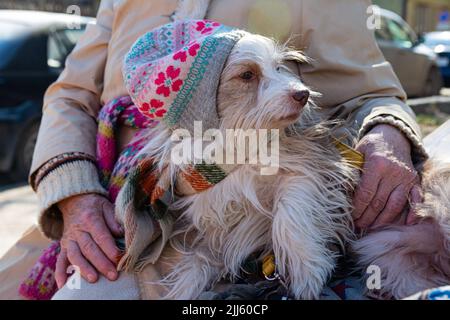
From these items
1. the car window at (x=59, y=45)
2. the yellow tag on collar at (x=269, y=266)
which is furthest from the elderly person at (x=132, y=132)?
the car window at (x=59, y=45)

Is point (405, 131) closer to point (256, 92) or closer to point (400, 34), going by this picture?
point (256, 92)

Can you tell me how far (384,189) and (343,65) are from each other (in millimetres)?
518

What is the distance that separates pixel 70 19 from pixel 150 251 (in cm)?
508

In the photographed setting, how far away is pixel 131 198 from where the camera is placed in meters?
1.72

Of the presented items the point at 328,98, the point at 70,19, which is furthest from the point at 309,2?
the point at 70,19

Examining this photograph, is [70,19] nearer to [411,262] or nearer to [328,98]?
[328,98]

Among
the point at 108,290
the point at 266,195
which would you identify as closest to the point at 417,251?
the point at 266,195

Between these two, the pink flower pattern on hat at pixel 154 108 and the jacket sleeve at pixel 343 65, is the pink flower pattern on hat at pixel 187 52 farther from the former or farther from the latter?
the jacket sleeve at pixel 343 65

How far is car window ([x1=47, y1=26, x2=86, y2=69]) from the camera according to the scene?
245 inches

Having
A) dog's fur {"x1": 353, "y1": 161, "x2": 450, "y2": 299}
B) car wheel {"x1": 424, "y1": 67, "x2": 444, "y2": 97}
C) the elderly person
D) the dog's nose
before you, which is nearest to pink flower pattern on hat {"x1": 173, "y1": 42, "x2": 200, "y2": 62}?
the dog's nose

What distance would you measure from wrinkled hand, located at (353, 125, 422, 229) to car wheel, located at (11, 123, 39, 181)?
4.77 m

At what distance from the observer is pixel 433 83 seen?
11.5m

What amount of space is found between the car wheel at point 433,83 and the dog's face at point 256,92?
1026 cm

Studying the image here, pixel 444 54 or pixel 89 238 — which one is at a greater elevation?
pixel 89 238
